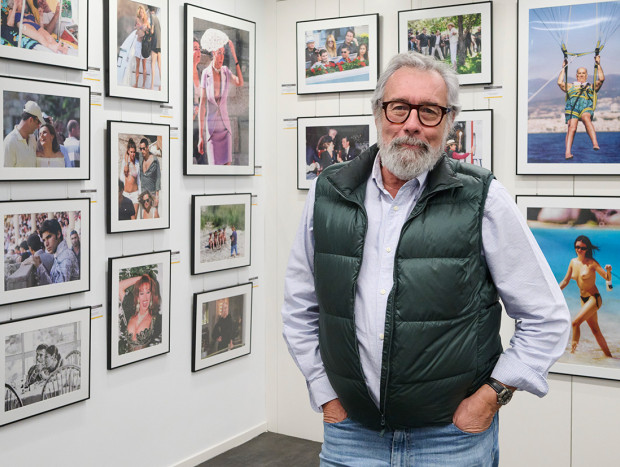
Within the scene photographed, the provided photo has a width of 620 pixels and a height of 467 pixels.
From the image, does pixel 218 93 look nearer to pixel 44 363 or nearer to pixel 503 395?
pixel 44 363

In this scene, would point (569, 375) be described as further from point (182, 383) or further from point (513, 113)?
point (182, 383)

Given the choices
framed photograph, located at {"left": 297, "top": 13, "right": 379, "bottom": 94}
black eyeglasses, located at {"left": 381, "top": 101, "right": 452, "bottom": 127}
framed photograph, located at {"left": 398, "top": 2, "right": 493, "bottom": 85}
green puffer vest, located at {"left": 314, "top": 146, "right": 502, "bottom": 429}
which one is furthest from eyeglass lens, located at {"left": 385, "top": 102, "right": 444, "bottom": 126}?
framed photograph, located at {"left": 297, "top": 13, "right": 379, "bottom": 94}

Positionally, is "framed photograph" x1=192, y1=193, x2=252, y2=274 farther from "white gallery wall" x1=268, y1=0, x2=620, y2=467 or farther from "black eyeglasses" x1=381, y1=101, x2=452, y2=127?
"black eyeglasses" x1=381, y1=101, x2=452, y2=127

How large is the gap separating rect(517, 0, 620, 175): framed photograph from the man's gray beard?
2.04 m

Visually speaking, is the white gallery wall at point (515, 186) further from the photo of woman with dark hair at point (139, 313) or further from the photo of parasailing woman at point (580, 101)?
the photo of woman with dark hair at point (139, 313)

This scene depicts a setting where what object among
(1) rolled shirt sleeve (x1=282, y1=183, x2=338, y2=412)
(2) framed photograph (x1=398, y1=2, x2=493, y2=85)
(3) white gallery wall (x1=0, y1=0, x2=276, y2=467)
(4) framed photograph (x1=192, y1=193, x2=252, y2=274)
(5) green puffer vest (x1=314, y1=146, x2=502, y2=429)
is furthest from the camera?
(4) framed photograph (x1=192, y1=193, x2=252, y2=274)

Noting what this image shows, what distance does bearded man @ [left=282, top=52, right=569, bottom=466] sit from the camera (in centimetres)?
188

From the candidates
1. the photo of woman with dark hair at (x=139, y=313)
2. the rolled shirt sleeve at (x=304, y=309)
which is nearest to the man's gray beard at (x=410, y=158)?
the rolled shirt sleeve at (x=304, y=309)

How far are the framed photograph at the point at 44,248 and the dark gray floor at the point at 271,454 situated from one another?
150cm

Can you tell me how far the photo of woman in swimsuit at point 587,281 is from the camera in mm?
3744

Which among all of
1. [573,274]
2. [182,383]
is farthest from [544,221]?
[182,383]

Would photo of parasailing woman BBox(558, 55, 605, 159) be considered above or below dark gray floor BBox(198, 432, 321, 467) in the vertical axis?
above

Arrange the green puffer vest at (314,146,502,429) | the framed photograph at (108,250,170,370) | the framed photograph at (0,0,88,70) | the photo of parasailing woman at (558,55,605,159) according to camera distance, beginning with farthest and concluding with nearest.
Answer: the photo of parasailing woman at (558,55,605,159) < the framed photograph at (108,250,170,370) < the framed photograph at (0,0,88,70) < the green puffer vest at (314,146,502,429)

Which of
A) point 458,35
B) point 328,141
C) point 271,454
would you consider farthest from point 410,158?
point 271,454
